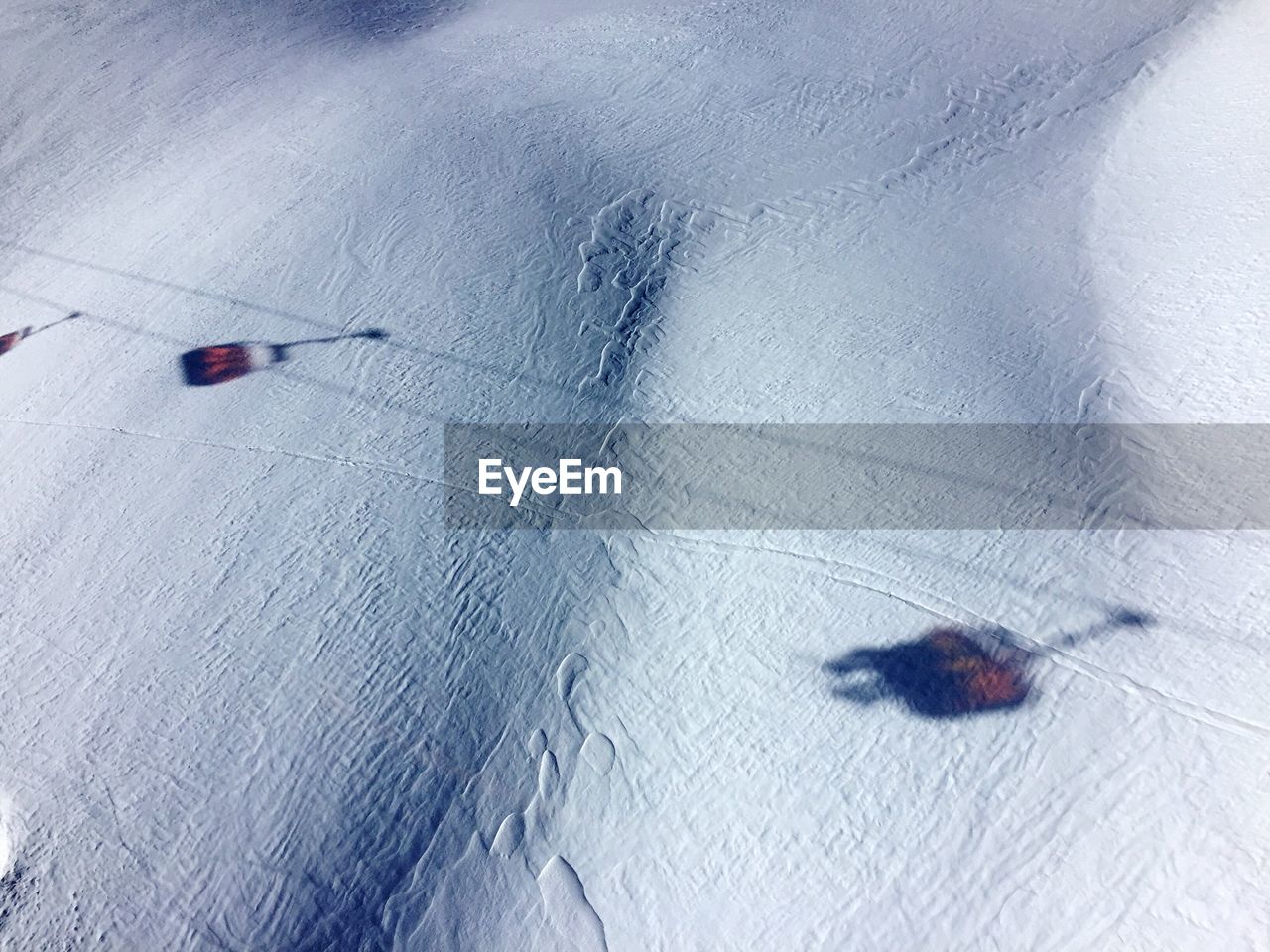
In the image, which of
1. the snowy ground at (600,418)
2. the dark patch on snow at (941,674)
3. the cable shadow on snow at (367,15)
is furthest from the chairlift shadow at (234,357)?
the cable shadow on snow at (367,15)

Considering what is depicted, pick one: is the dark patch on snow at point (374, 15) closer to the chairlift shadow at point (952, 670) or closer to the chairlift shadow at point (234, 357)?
the chairlift shadow at point (234, 357)

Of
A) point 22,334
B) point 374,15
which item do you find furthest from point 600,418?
point 374,15

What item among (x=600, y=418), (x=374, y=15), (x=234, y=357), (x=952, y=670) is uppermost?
(x=374, y=15)

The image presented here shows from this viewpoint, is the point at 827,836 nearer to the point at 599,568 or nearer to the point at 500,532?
the point at 599,568

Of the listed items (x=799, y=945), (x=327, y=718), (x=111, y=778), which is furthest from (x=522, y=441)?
(x=799, y=945)

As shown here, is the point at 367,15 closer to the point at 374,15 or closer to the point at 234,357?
the point at 374,15

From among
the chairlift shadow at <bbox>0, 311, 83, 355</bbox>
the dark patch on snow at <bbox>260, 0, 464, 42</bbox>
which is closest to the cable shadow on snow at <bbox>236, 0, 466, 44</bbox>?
the dark patch on snow at <bbox>260, 0, 464, 42</bbox>

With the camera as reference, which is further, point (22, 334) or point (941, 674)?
point (22, 334)

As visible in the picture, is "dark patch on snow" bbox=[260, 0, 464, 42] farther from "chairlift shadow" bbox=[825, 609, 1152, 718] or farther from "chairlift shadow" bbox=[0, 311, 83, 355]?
"chairlift shadow" bbox=[825, 609, 1152, 718]
